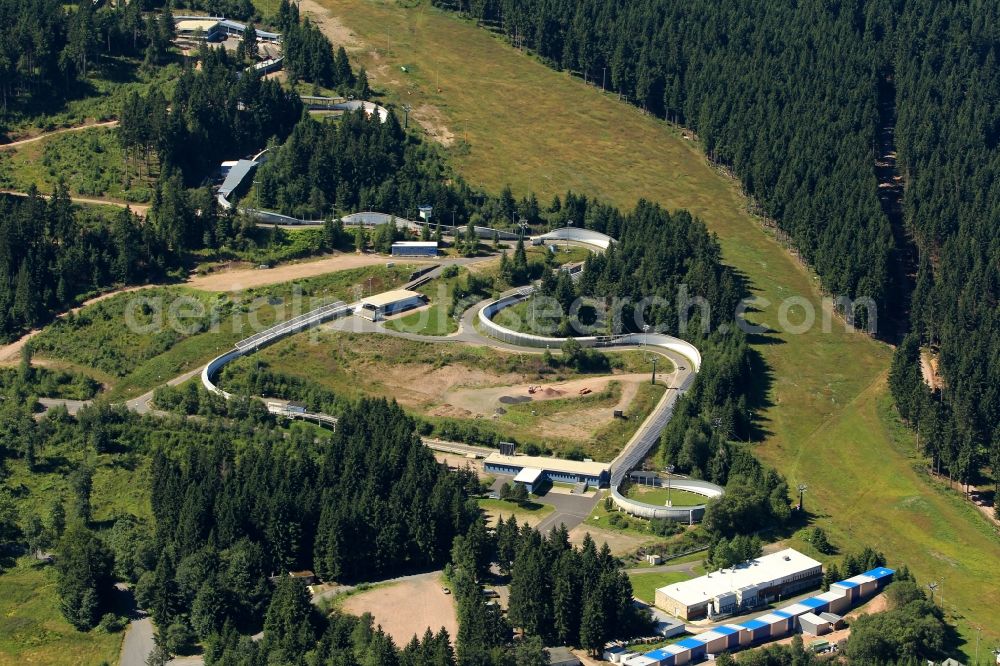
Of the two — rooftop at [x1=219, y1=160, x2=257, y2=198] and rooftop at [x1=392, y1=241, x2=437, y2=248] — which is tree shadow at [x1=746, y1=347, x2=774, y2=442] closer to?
rooftop at [x1=392, y1=241, x2=437, y2=248]

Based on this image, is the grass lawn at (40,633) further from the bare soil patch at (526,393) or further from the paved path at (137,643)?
the bare soil patch at (526,393)

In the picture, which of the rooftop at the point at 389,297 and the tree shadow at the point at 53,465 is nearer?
the tree shadow at the point at 53,465

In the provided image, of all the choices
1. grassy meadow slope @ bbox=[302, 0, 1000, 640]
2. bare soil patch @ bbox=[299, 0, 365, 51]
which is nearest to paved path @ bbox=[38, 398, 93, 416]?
grassy meadow slope @ bbox=[302, 0, 1000, 640]

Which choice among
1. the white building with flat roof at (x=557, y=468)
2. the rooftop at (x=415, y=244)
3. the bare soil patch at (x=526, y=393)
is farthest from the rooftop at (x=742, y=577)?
the rooftop at (x=415, y=244)

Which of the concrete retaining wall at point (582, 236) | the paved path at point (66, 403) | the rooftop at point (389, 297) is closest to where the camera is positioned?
the paved path at point (66, 403)

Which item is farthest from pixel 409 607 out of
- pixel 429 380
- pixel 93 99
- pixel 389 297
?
pixel 93 99

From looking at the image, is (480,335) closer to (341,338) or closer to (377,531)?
(341,338)

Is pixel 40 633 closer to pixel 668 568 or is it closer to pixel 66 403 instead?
pixel 66 403
